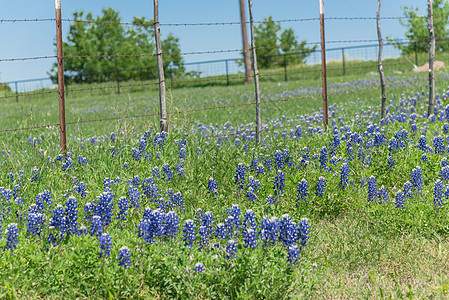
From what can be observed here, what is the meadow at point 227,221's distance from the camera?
3107 millimetres

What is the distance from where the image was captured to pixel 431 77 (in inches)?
365

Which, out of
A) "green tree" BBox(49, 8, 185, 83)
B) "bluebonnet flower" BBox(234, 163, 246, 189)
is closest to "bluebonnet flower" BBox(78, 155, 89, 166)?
"bluebonnet flower" BBox(234, 163, 246, 189)

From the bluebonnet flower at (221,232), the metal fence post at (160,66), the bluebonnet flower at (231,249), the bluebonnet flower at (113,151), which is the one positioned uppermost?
the metal fence post at (160,66)

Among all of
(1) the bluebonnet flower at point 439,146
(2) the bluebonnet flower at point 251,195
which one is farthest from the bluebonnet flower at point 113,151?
(1) the bluebonnet flower at point 439,146

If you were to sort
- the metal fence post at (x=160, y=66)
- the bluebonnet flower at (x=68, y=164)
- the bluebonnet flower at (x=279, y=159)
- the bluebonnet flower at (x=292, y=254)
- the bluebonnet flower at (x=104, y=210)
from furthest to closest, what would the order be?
the metal fence post at (x=160, y=66)
the bluebonnet flower at (x=68, y=164)
the bluebonnet flower at (x=279, y=159)
the bluebonnet flower at (x=104, y=210)
the bluebonnet flower at (x=292, y=254)

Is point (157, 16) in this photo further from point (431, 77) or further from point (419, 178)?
point (431, 77)

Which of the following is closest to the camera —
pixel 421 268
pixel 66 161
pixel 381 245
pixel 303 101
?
pixel 421 268

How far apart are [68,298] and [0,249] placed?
0.66m

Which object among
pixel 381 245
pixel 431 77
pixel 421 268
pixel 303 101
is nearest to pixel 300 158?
pixel 381 245

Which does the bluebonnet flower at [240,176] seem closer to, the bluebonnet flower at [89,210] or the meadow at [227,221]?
the meadow at [227,221]

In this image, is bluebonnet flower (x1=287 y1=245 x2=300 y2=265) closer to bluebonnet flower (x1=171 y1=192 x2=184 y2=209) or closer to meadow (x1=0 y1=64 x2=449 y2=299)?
meadow (x1=0 y1=64 x2=449 y2=299)

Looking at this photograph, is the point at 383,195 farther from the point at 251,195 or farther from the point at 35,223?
the point at 35,223

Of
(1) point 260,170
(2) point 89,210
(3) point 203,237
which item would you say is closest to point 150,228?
(3) point 203,237

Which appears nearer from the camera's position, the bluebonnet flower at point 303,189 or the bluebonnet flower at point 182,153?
the bluebonnet flower at point 303,189
